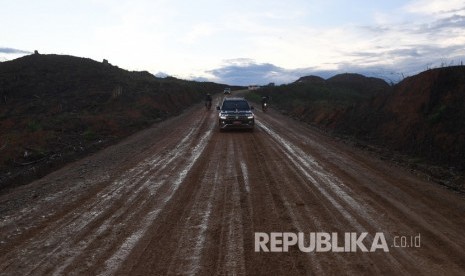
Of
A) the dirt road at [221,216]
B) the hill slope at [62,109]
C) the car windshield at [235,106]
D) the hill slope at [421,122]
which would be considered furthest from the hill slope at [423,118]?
the hill slope at [62,109]

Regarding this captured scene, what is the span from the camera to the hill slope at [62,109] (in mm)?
15461

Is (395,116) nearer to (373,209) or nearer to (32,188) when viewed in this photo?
(373,209)

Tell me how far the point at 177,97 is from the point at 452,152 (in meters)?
41.6

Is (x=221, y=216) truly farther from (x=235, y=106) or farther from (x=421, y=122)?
(x=235, y=106)

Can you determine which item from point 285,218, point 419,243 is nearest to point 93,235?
point 285,218

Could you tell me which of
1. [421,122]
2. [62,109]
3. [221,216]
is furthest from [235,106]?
[62,109]

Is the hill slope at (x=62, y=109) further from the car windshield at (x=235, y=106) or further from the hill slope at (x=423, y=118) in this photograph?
the hill slope at (x=423, y=118)

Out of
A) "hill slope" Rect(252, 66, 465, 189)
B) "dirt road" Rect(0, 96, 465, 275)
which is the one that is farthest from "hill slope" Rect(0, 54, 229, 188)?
"hill slope" Rect(252, 66, 465, 189)

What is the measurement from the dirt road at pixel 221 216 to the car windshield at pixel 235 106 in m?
9.04

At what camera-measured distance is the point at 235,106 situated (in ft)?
75.7

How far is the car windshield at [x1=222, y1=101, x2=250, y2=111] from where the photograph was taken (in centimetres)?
2275

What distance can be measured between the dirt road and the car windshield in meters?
9.04

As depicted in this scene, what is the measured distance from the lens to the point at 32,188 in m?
10.6

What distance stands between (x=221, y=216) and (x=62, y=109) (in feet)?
100
